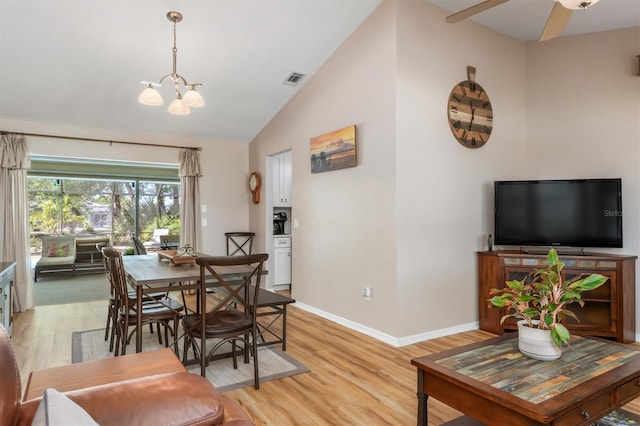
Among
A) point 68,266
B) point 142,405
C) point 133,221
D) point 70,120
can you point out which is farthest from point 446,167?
point 68,266

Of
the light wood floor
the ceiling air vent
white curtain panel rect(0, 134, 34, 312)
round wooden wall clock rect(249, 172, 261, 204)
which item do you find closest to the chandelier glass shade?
the light wood floor

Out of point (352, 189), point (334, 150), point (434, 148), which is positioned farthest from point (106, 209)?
point (434, 148)

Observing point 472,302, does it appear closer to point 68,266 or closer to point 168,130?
point 168,130

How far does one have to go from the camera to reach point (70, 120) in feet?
16.6

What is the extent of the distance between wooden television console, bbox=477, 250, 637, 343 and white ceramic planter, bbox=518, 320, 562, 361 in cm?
206

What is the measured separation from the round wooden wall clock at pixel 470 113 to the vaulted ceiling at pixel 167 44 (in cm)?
72

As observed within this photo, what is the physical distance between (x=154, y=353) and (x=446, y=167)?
3.10m

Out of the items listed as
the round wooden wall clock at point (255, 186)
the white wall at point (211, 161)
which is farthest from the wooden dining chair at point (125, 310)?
the round wooden wall clock at point (255, 186)

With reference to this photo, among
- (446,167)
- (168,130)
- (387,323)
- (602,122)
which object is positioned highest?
(168,130)

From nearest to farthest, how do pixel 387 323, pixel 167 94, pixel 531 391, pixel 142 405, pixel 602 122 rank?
pixel 142 405 → pixel 531 391 → pixel 387 323 → pixel 602 122 → pixel 167 94

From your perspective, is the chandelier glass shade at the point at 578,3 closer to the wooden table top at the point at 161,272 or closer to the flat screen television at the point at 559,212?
the flat screen television at the point at 559,212

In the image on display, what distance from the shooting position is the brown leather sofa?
107 centimetres

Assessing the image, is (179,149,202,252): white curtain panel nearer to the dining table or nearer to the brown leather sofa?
the dining table

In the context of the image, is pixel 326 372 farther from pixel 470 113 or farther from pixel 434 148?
pixel 470 113
